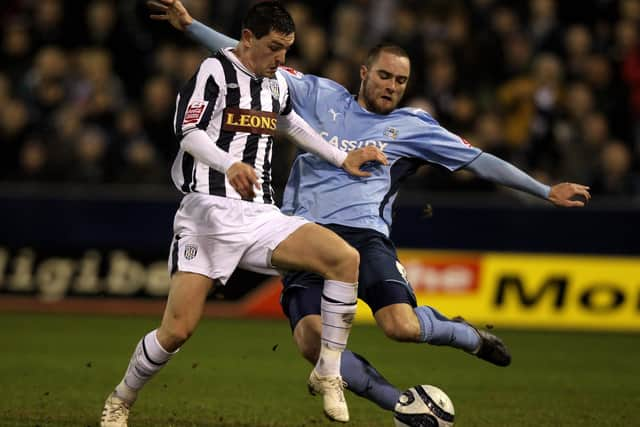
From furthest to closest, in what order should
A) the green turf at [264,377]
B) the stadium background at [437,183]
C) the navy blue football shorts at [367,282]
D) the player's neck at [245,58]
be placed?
the stadium background at [437,183] → the green turf at [264,377] → the navy blue football shorts at [367,282] → the player's neck at [245,58]

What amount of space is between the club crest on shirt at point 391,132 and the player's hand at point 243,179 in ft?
4.47

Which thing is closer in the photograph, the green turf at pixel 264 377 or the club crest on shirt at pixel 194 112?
the club crest on shirt at pixel 194 112

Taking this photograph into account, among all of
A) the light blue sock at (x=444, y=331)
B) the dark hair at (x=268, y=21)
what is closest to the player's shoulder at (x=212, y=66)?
the dark hair at (x=268, y=21)

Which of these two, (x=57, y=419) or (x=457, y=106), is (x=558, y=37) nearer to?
(x=457, y=106)

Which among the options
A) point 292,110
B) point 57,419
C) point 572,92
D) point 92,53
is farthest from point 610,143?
point 57,419

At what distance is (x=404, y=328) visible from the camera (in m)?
6.29

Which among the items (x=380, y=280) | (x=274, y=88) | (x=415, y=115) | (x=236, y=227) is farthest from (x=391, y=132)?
(x=236, y=227)

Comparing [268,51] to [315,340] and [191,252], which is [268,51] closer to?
[191,252]

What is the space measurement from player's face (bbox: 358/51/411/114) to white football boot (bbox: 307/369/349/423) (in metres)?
1.70

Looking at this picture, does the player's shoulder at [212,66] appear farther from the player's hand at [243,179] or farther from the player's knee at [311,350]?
the player's knee at [311,350]

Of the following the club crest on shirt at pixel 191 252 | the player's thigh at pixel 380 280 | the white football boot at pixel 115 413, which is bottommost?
the white football boot at pixel 115 413

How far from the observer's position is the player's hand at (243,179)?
563 centimetres

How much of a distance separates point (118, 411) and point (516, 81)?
823cm

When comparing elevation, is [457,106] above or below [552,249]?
above
